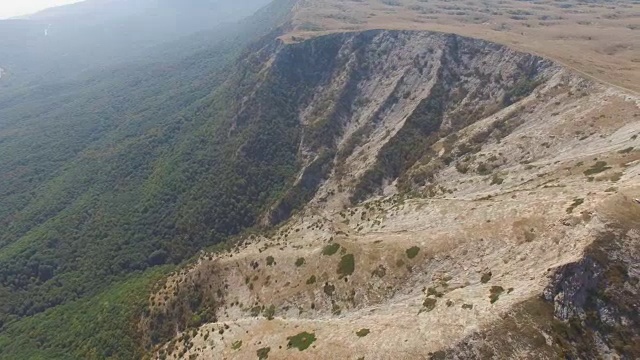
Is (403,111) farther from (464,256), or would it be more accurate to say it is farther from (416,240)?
(464,256)

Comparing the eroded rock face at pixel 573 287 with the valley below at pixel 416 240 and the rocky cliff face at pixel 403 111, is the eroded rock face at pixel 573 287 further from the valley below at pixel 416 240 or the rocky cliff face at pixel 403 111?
the rocky cliff face at pixel 403 111

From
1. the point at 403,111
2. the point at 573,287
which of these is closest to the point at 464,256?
the point at 573,287

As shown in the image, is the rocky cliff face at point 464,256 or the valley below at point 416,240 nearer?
the rocky cliff face at point 464,256

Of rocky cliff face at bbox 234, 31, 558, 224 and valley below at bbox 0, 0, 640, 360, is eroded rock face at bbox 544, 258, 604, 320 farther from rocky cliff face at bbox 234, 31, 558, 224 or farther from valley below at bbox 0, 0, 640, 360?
rocky cliff face at bbox 234, 31, 558, 224

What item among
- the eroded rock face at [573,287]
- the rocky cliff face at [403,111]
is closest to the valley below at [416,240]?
the eroded rock face at [573,287]

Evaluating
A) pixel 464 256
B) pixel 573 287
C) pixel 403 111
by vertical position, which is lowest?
pixel 403 111

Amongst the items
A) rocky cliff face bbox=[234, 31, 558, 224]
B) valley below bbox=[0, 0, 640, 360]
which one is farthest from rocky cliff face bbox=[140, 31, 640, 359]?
rocky cliff face bbox=[234, 31, 558, 224]

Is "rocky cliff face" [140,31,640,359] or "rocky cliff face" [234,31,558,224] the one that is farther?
"rocky cliff face" [234,31,558,224]

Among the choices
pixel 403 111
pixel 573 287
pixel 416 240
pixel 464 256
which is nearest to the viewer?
pixel 573 287
